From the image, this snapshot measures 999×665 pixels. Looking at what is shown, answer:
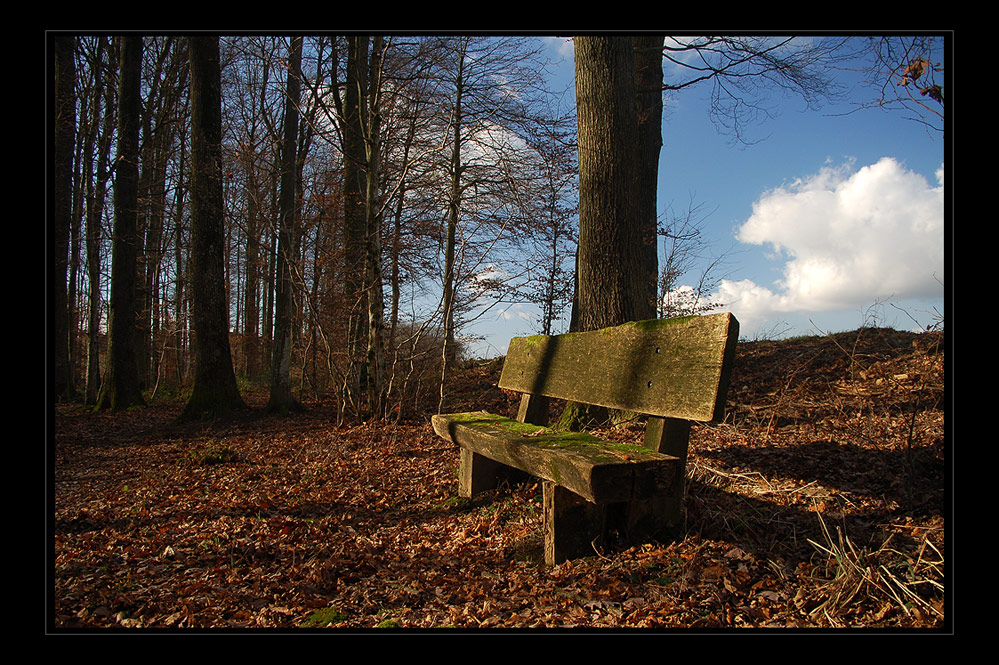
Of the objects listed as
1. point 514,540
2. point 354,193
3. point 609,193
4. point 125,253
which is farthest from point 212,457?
point 125,253

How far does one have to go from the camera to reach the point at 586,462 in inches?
91.1

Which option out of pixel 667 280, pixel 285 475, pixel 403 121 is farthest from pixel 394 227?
pixel 285 475

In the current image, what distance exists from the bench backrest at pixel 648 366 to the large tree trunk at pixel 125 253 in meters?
9.97

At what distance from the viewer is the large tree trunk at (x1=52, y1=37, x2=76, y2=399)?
11430 mm

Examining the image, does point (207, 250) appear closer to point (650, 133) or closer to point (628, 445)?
point (650, 133)

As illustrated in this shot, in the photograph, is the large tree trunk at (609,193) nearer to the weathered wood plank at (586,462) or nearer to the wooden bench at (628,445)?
the wooden bench at (628,445)

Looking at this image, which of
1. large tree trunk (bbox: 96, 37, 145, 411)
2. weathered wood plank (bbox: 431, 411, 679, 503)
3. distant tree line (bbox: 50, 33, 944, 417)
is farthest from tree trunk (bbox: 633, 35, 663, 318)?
large tree trunk (bbox: 96, 37, 145, 411)

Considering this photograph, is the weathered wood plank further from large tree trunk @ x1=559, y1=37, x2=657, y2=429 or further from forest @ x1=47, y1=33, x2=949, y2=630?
large tree trunk @ x1=559, y1=37, x2=657, y2=429

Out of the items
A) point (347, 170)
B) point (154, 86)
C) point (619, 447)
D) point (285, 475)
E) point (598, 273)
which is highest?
point (154, 86)

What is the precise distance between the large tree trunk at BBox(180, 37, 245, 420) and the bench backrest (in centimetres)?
678

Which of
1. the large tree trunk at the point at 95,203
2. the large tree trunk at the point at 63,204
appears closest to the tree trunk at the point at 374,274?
the large tree trunk at the point at 95,203

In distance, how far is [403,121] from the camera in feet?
26.5
